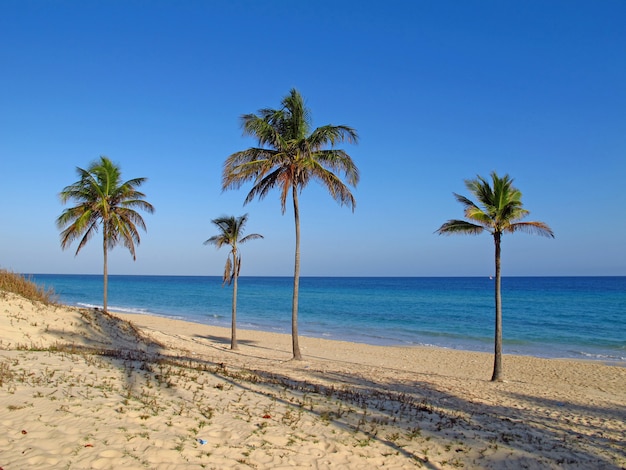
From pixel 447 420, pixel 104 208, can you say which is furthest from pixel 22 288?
pixel 447 420

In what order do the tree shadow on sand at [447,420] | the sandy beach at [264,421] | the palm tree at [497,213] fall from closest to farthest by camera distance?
the sandy beach at [264,421] → the tree shadow on sand at [447,420] → the palm tree at [497,213]

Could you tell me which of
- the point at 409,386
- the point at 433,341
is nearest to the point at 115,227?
the point at 409,386

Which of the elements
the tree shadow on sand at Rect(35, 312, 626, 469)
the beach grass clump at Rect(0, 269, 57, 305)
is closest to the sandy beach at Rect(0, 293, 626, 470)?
the tree shadow on sand at Rect(35, 312, 626, 469)

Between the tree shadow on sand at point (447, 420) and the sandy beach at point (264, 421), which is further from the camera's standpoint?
the tree shadow on sand at point (447, 420)

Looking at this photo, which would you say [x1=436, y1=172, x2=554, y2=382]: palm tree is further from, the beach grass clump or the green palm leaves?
the beach grass clump

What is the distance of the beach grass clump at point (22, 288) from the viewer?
1952 centimetres

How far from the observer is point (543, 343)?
31625mm

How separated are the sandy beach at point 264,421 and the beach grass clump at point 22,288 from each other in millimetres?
6043

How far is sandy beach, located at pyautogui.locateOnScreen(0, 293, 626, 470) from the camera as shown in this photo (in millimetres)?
5770

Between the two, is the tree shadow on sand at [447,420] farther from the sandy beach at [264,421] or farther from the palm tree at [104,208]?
the palm tree at [104,208]

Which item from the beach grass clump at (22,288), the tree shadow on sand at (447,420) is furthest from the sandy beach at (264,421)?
the beach grass clump at (22,288)

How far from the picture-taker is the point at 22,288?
20.0 meters

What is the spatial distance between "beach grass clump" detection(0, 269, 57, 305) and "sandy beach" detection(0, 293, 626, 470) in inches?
238

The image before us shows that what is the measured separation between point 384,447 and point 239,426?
7.33ft
